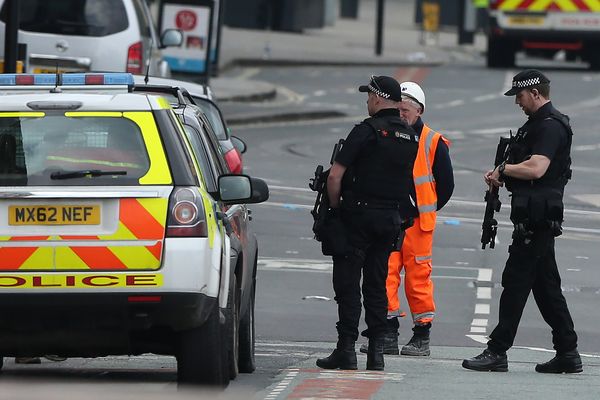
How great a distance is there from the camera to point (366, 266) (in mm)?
9812

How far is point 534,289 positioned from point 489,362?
49 centimetres

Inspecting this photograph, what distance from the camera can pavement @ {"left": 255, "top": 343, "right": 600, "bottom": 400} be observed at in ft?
27.9

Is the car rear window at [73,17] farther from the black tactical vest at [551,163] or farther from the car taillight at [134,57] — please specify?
the black tactical vest at [551,163]

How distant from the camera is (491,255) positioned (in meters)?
15.9

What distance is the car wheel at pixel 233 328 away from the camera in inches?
342

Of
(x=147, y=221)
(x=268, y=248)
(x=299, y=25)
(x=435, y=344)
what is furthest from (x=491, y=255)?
(x=299, y=25)

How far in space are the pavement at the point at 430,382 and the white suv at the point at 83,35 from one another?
1064 centimetres

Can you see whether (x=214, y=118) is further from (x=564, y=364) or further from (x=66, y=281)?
(x=66, y=281)

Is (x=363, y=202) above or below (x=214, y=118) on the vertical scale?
above

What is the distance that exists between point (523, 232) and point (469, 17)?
4636 centimetres

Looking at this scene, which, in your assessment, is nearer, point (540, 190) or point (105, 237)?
point (105, 237)

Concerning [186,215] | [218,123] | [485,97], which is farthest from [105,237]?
[485,97]

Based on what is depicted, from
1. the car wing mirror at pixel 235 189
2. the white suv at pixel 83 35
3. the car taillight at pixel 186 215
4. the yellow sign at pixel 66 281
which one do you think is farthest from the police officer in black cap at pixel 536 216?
the white suv at pixel 83 35

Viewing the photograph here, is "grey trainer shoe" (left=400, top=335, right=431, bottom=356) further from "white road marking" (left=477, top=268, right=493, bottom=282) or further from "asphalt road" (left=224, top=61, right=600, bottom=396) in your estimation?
"white road marking" (left=477, top=268, right=493, bottom=282)
